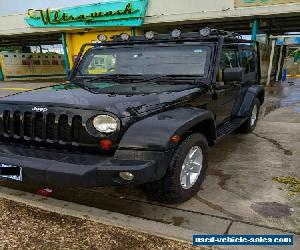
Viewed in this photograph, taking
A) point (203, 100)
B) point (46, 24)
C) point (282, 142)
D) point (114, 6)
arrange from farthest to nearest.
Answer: point (46, 24) → point (114, 6) → point (282, 142) → point (203, 100)

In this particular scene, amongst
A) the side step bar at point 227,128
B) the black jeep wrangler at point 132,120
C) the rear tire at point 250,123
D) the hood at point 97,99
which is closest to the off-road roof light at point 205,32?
the black jeep wrangler at point 132,120

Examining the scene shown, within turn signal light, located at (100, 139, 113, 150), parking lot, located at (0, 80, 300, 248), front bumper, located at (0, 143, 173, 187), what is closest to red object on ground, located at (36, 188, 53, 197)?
parking lot, located at (0, 80, 300, 248)

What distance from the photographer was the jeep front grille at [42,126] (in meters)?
3.02

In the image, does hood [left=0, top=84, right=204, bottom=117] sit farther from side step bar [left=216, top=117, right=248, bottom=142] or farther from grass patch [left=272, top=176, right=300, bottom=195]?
grass patch [left=272, top=176, right=300, bottom=195]

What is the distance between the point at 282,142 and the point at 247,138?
0.59 m

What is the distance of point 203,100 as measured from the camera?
151 inches

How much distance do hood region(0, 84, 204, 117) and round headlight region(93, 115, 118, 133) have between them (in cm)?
7

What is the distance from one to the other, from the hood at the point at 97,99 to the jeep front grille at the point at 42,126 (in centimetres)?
11

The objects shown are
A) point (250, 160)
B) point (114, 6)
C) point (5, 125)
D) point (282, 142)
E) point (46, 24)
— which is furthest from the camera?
point (46, 24)

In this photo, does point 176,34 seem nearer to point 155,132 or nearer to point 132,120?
point 132,120

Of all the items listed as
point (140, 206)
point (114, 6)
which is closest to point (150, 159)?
point (140, 206)

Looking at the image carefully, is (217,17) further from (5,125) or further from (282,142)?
(5,125)

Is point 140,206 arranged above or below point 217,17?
below

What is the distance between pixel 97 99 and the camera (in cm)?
314
